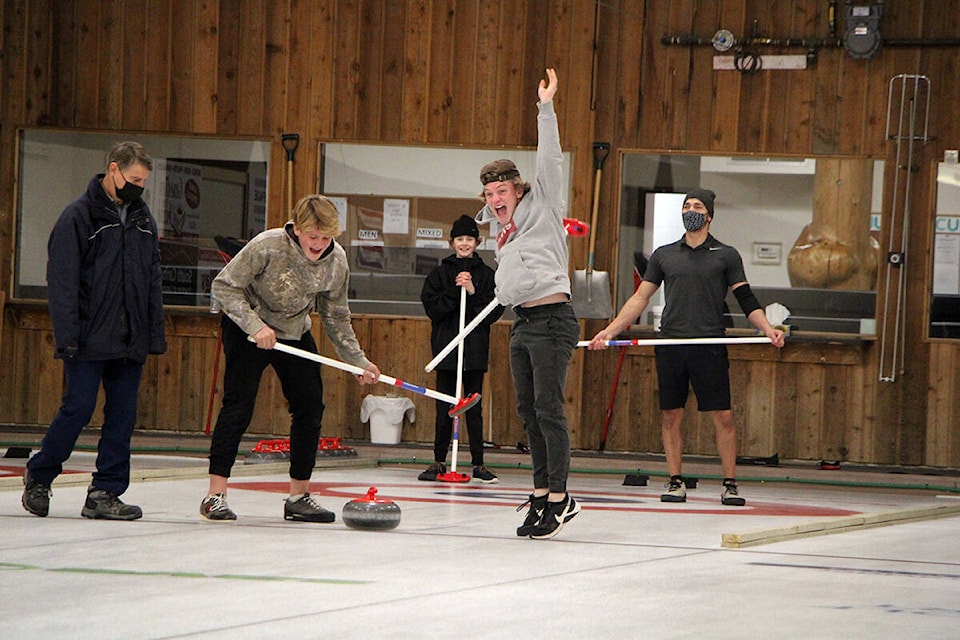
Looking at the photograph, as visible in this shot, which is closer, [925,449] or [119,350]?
[119,350]

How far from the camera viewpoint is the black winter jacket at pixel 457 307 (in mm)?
8742

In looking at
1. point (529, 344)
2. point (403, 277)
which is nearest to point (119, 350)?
point (529, 344)

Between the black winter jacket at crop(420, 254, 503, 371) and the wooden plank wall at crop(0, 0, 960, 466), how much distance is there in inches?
78.7

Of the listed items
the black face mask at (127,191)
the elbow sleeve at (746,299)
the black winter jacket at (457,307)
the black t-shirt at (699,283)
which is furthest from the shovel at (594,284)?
the black face mask at (127,191)

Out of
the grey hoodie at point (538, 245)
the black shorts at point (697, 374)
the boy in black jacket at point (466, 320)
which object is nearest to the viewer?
the grey hoodie at point (538, 245)

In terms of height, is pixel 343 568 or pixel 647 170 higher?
pixel 647 170

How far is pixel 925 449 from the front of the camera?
10352 millimetres

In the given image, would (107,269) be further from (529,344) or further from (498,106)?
(498,106)

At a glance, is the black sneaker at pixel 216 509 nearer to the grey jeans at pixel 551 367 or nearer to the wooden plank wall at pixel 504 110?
the grey jeans at pixel 551 367

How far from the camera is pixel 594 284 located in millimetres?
10594

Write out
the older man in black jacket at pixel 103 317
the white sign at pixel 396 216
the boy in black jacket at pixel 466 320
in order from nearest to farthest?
the older man in black jacket at pixel 103 317 → the boy in black jacket at pixel 466 320 → the white sign at pixel 396 216

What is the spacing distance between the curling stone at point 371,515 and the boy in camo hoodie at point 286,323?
32 centimetres

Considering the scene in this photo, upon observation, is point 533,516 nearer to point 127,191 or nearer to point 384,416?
point 127,191

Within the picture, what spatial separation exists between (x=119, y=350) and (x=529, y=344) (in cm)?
164
